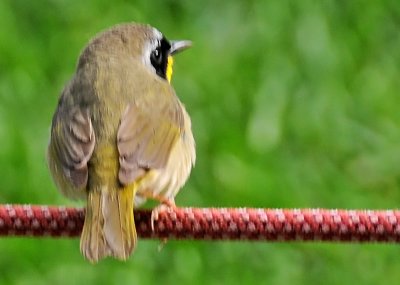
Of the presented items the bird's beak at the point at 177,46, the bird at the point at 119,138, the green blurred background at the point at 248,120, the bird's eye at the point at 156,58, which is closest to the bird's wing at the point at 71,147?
the bird at the point at 119,138

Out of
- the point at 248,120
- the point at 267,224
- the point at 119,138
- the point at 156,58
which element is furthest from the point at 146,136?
the point at 248,120

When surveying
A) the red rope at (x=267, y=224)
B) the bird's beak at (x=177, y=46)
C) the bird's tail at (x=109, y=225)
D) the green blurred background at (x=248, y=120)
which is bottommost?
the green blurred background at (x=248, y=120)

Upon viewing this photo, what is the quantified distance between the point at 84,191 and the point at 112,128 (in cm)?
23

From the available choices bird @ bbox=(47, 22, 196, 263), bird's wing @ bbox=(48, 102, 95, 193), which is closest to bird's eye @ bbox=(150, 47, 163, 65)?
bird @ bbox=(47, 22, 196, 263)

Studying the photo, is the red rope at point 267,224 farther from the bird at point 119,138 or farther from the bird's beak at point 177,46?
the bird's beak at point 177,46

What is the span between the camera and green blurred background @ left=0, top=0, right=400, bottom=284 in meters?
5.48

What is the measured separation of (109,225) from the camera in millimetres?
3604

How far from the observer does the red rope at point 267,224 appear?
3.06 m

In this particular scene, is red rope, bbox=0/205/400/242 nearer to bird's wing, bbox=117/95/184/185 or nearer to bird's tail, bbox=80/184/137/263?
bird's tail, bbox=80/184/137/263

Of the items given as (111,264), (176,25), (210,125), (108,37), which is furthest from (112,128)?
(176,25)

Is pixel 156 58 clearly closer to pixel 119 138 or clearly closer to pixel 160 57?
pixel 160 57

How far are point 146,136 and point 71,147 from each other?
220 millimetres

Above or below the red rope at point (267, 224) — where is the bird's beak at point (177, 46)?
below

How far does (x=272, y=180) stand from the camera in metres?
5.68
